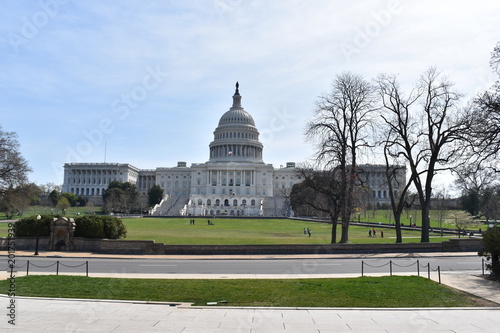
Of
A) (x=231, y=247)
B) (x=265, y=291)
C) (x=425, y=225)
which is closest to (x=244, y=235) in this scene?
(x=231, y=247)

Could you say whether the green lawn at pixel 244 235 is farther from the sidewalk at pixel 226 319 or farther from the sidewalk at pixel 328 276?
the sidewalk at pixel 226 319

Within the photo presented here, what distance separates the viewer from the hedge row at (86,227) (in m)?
31.8

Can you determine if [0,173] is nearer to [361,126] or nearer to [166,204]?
[361,126]

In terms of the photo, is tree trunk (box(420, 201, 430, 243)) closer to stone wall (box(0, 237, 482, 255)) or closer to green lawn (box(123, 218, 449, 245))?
stone wall (box(0, 237, 482, 255))

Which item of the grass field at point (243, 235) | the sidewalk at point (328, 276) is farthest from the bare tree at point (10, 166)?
the sidewalk at point (328, 276)

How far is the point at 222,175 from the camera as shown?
15912 cm

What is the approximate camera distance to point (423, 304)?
41.9ft

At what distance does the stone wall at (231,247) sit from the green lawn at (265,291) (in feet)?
39.0

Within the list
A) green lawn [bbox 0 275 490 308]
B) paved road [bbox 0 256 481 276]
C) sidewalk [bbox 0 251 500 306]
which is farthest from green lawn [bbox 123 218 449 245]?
green lawn [bbox 0 275 490 308]

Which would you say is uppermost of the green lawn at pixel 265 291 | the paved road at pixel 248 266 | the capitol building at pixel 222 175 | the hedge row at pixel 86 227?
the capitol building at pixel 222 175

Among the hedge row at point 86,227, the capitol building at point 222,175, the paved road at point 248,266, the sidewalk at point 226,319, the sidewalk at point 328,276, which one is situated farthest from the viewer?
the capitol building at point 222,175

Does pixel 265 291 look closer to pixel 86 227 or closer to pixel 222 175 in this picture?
pixel 86 227

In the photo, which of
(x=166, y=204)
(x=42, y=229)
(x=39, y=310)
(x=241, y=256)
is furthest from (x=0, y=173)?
(x=166, y=204)

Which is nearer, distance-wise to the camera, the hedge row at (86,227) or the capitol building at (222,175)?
the hedge row at (86,227)
